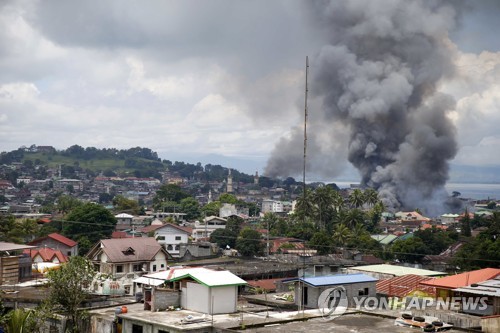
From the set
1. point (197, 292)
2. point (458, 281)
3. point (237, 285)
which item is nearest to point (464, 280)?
point (458, 281)

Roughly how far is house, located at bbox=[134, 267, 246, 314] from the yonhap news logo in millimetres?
3153

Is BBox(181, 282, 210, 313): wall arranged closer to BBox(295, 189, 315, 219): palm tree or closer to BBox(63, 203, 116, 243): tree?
BBox(63, 203, 116, 243): tree

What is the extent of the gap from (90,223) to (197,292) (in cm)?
4999

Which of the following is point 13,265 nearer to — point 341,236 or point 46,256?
point 46,256

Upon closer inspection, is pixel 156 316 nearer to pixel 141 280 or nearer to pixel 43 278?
pixel 141 280

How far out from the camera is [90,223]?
72062mm

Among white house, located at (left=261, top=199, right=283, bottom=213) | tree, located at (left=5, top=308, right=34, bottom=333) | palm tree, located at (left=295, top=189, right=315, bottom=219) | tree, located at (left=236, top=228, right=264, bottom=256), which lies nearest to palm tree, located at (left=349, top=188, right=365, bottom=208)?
palm tree, located at (left=295, top=189, right=315, bottom=219)

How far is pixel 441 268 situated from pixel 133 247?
28203 millimetres

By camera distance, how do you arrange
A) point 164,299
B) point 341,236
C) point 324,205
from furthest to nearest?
1. point 324,205
2. point 341,236
3. point 164,299

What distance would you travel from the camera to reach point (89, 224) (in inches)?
2832

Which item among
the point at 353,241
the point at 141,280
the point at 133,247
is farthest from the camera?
the point at 353,241

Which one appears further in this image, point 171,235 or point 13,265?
point 171,235

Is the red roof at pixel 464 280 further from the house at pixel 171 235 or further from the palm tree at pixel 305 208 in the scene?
the palm tree at pixel 305 208

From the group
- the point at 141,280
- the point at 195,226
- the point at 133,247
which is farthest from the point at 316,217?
the point at 141,280
